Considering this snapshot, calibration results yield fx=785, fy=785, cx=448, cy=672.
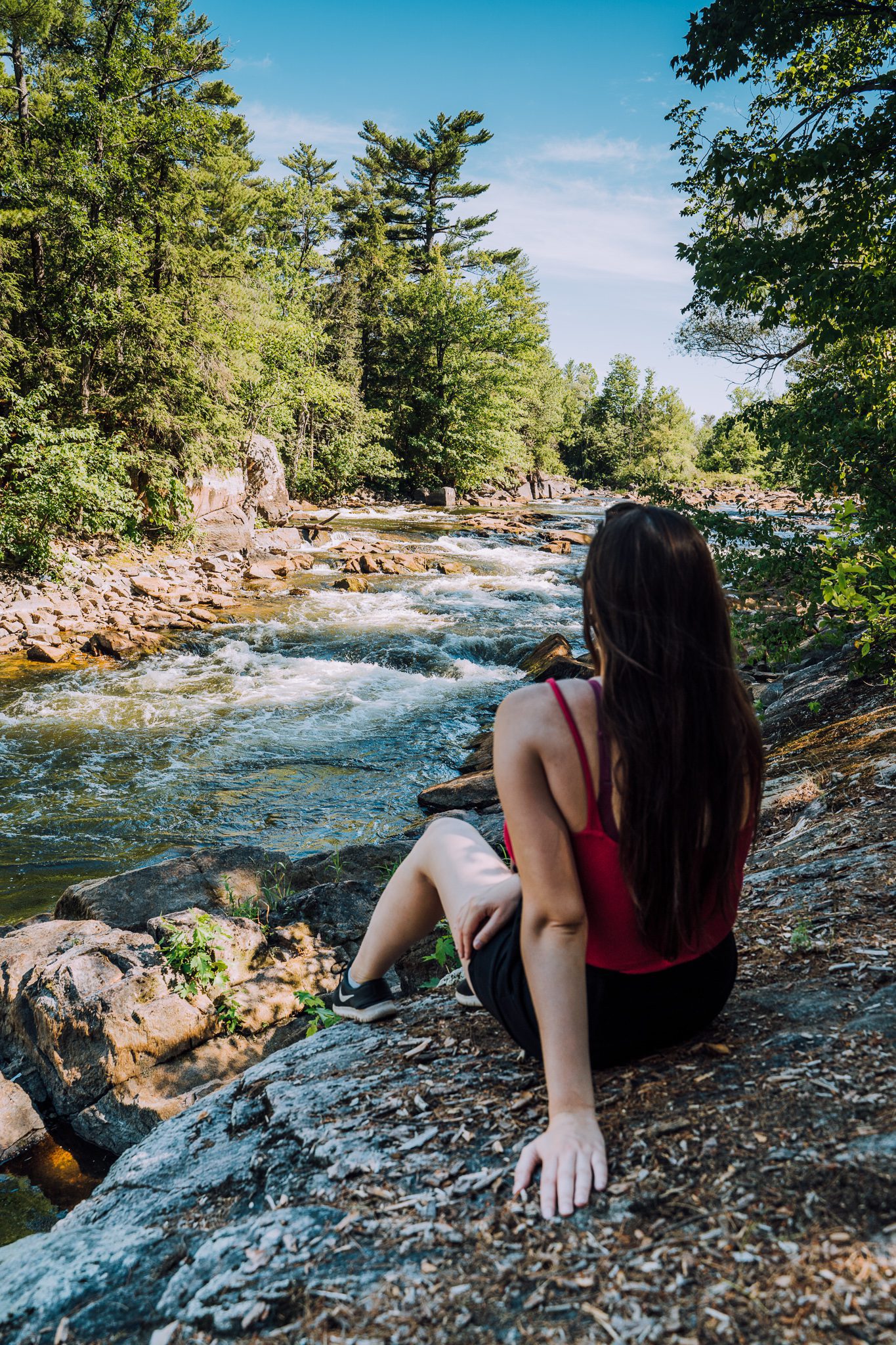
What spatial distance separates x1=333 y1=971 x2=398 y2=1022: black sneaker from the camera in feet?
8.36

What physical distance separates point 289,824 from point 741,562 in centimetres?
437

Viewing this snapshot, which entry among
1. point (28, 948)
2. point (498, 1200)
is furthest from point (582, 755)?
point (28, 948)

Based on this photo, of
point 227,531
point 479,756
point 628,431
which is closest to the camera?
point 479,756

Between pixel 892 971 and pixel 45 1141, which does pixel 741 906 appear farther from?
pixel 45 1141

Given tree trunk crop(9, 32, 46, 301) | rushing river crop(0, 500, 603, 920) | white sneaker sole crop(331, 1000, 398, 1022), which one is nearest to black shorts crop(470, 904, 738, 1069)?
white sneaker sole crop(331, 1000, 398, 1022)

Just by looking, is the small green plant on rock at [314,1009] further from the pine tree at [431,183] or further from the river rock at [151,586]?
the pine tree at [431,183]

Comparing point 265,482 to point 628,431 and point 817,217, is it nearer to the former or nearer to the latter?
point 817,217

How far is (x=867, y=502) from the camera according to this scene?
5.41m

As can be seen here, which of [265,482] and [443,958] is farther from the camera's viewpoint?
[265,482]

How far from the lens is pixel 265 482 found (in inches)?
872

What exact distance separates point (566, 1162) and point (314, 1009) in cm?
243

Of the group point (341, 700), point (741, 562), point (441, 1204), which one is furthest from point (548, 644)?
point (441, 1204)

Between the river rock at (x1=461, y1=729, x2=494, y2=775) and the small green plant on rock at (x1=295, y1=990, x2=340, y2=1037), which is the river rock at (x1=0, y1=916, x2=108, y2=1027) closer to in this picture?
the small green plant on rock at (x1=295, y1=990, x2=340, y2=1037)

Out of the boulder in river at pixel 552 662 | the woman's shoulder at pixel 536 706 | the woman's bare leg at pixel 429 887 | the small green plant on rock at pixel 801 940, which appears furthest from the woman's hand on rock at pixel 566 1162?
the boulder in river at pixel 552 662
